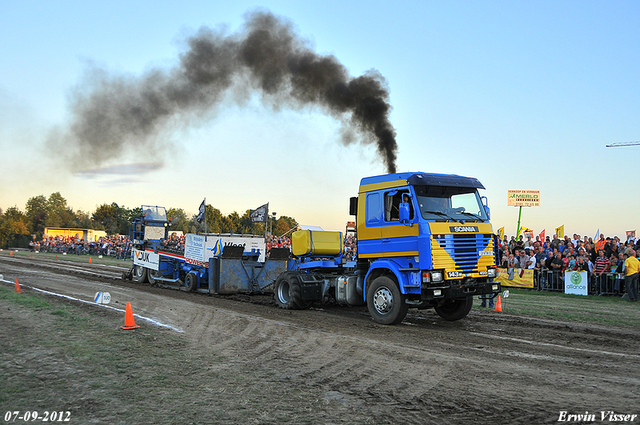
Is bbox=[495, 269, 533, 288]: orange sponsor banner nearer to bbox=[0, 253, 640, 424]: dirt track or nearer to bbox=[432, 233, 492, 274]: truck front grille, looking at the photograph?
bbox=[0, 253, 640, 424]: dirt track

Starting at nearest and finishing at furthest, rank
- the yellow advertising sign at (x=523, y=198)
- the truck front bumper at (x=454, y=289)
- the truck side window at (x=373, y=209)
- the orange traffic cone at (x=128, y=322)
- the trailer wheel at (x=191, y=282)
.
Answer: the orange traffic cone at (x=128, y=322)
the truck front bumper at (x=454, y=289)
the truck side window at (x=373, y=209)
the trailer wheel at (x=191, y=282)
the yellow advertising sign at (x=523, y=198)

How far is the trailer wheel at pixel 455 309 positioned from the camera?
1117 cm

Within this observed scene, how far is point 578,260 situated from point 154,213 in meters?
18.1

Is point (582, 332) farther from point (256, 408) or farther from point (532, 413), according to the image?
point (256, 408)

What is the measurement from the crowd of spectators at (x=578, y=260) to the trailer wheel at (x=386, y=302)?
933cm

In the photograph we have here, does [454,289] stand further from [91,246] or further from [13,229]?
[13,229]

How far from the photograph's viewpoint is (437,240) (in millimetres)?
9703

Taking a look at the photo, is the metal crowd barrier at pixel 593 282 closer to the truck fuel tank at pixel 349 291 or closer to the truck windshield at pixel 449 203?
the truck windshield at pixel 449 203

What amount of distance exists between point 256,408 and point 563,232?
24926mm

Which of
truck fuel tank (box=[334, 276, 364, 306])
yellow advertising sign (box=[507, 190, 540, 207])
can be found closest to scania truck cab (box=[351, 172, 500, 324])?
truck fuel tank (box=[334, 276, 364, 306])

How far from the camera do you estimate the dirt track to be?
5.21m

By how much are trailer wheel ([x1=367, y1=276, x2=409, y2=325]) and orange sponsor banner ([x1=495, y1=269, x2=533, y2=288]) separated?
11.0 metres

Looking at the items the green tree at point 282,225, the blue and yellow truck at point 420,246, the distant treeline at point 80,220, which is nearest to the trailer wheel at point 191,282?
the blue and yellow truck at point 420,246

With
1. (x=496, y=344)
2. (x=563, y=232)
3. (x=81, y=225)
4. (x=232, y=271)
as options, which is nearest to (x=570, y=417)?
(x=496, y=344)
